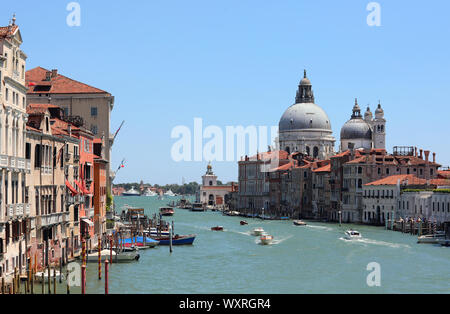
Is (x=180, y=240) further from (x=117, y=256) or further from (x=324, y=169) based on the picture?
(x=324, y=169)

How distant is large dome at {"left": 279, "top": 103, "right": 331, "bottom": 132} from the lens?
13050 centimetres

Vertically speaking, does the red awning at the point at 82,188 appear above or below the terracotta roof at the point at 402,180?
below

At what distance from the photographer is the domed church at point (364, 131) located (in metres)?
118

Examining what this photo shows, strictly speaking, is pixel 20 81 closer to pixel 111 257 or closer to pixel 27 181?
pixel 27 181

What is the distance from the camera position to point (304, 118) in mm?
130625

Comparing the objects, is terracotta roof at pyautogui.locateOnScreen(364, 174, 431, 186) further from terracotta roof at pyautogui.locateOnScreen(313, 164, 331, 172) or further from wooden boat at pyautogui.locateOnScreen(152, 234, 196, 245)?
wooden boat at pyautogui.locateOnScreen(152, 234, 196, 245)

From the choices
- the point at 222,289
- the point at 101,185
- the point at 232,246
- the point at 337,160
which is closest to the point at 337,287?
the point at 222,289

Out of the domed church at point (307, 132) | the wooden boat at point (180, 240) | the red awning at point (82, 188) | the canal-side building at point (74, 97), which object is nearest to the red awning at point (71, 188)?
the red awning at point (82, 188)

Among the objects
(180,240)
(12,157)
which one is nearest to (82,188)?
(12,157)

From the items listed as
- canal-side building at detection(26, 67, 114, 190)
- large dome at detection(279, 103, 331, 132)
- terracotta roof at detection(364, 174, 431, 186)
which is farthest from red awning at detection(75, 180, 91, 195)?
large dome at detection(279, 103, 331, 132)

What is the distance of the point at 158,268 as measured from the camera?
128ft

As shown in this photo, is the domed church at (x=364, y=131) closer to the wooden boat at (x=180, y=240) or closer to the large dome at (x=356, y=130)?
the large dome at (x=356, y=130)

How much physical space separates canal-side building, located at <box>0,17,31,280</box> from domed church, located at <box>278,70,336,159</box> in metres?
102

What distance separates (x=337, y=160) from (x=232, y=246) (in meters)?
39.0
